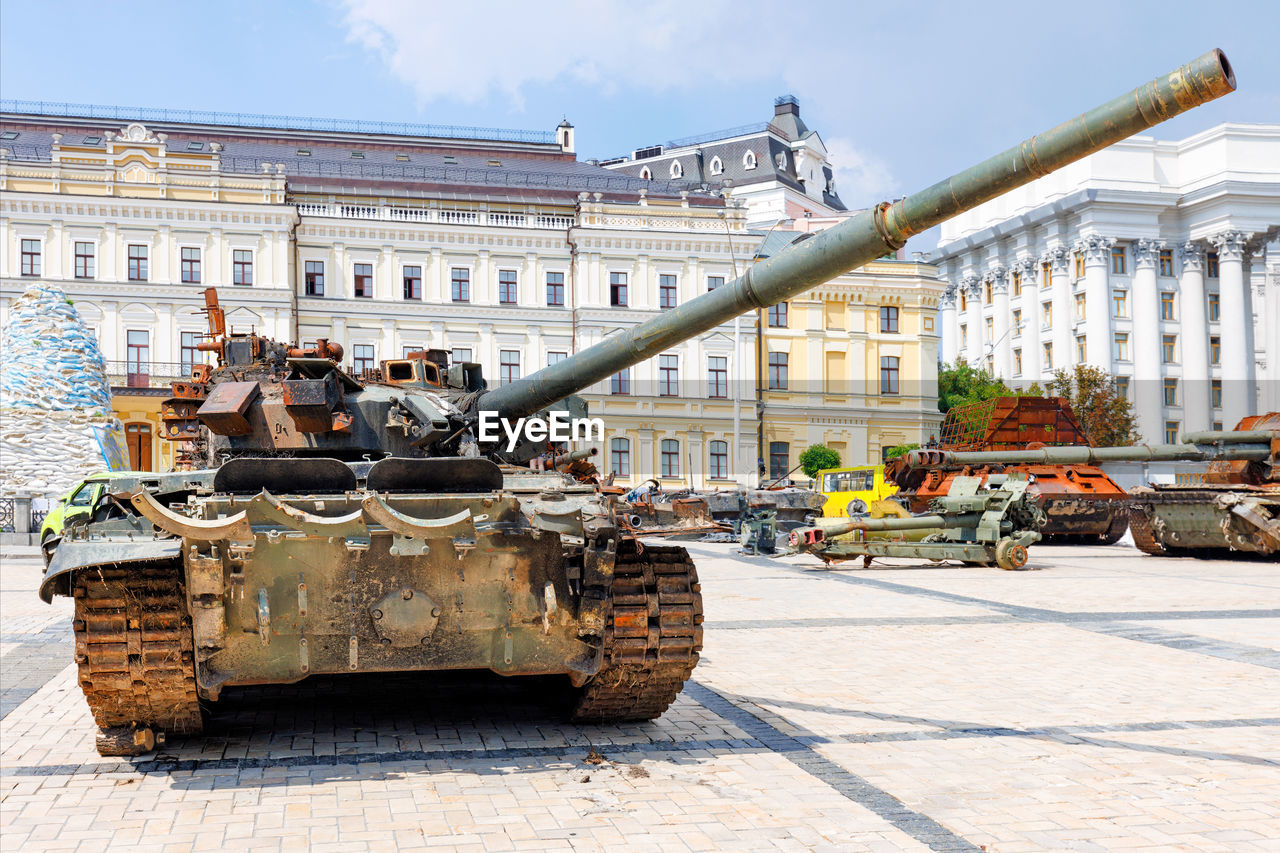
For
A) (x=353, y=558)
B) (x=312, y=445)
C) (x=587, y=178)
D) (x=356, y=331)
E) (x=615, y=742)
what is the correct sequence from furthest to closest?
(x=587, y=178)
(x=356, y=331)
(x=312, y=445)
(x=615, y=742)
(x=353, y=558)

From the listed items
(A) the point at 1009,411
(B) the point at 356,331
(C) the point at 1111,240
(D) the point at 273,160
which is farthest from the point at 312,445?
(C) the point at 1111,240

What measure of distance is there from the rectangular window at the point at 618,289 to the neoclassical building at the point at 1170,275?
77.7ft

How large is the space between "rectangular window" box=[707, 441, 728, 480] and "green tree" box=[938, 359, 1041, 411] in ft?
43.0

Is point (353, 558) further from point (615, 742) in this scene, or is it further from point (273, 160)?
point (273, 160)

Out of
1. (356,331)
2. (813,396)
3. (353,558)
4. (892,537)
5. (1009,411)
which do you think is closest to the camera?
(353,558)

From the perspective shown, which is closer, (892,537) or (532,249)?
(892,537)

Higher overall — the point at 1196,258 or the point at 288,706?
the point at 1196,258

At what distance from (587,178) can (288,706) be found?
48.8 metres

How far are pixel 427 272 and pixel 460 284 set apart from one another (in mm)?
1337

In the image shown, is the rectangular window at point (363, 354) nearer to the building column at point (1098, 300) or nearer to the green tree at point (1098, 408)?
the green tree at point (1098, 408)

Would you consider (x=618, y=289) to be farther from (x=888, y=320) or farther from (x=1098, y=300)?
(x=1098, y=300)

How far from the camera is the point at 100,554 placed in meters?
5.63

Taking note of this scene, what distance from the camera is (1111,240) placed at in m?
64.1

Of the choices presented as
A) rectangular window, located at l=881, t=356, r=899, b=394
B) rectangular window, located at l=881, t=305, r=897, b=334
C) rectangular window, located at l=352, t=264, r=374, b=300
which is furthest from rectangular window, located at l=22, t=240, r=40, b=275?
rectangular window, located at l=881, t=356, r=899, b=394
